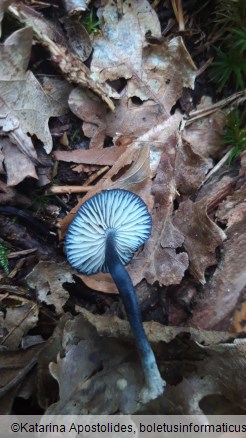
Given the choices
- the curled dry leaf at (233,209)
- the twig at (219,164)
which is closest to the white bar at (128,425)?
the curled dry leaf at (233,209)

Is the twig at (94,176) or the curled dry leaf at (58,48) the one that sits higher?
the curled dry leaf at (58,48)

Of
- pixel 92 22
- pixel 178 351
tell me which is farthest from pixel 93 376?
pixel 92 22

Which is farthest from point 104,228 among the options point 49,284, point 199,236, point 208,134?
point 208,134

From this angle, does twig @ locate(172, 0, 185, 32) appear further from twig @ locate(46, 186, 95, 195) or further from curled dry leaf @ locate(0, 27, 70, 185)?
twig @ locate(46, 186, 95, 195)

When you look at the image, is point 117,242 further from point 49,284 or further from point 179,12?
point 179,12

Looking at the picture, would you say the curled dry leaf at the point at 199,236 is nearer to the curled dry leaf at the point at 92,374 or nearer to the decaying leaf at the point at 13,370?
the curled dry leaf at the point at 92,374
